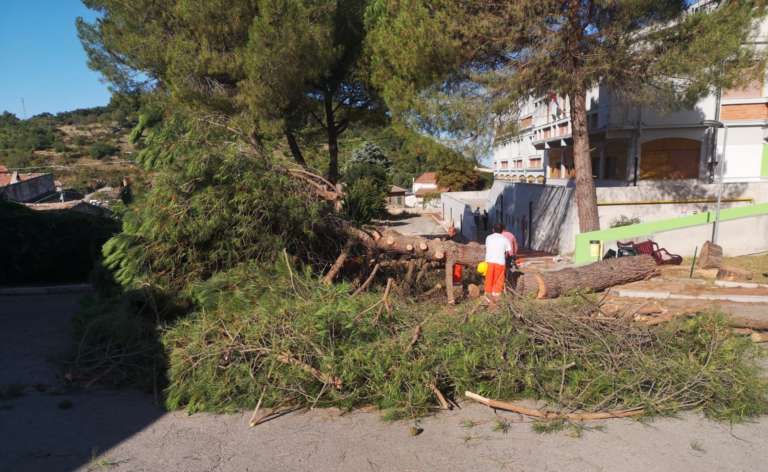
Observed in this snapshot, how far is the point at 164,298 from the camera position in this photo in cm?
625

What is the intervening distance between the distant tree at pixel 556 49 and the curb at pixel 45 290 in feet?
24.1

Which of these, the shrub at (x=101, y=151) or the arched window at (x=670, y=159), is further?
the shrub at (x=101, y=151)

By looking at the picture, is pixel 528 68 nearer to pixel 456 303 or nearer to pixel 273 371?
pixel 456 303

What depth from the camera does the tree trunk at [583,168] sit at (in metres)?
13.0

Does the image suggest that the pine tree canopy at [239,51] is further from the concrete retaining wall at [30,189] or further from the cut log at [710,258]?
the concrete retaining wall at [30,189]

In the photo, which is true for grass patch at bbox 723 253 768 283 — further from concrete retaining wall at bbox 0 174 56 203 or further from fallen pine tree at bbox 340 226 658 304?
concrete retaining wall at bbox 0 174 56 203

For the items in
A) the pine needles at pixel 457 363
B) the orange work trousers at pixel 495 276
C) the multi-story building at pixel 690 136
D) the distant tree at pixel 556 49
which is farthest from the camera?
the multi-story building at pixel 690 136

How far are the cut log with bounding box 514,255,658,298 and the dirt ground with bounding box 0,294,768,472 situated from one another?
3815mm

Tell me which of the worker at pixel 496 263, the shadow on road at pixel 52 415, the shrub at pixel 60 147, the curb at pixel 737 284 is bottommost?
the curb at pixel 737 284

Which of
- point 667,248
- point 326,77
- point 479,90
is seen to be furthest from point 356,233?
point 667,248

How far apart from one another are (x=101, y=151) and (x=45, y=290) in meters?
50.5

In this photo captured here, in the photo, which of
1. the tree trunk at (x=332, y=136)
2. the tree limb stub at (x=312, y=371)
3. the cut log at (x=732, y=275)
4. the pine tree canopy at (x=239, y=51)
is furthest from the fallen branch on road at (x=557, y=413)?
the tree trunk at (x=332, y=136)

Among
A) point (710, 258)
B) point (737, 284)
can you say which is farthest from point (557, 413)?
point (710, 258)

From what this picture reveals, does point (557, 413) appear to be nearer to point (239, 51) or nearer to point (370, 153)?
point (239, 51)
